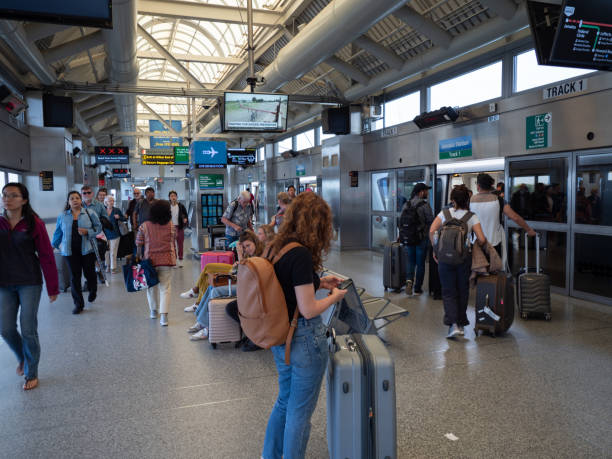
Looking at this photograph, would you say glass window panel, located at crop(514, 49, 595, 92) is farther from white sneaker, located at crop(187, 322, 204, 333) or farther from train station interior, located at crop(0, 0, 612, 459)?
white sneaker, located at crop(187, 322, 204, 333)

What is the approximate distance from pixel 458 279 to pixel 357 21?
3.93 m

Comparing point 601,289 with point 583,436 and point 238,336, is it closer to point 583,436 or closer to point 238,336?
point 583,436

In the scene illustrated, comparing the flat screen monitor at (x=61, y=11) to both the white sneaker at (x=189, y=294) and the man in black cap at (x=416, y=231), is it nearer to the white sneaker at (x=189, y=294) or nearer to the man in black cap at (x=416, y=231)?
the white sneaker at (x=189, y=294)

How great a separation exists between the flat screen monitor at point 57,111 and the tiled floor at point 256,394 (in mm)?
6967

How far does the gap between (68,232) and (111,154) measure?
13.0 meters

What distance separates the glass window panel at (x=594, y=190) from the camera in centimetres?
615

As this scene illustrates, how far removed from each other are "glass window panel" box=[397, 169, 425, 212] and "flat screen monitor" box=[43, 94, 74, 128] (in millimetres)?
8324

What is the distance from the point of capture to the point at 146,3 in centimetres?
847

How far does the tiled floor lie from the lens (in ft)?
9.10

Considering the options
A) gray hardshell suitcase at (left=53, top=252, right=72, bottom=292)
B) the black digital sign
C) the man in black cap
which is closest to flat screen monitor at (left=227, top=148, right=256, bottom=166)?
the black digital sign

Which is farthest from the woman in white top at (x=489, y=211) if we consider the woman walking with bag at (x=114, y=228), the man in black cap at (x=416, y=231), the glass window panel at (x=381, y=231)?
the woman walking with bag at (x=114, y=228)

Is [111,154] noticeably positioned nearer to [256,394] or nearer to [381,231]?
[381,231]

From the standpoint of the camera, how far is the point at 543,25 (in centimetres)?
432

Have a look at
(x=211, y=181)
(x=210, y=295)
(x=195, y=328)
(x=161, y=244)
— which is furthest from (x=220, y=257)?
(x=211, y=181)
